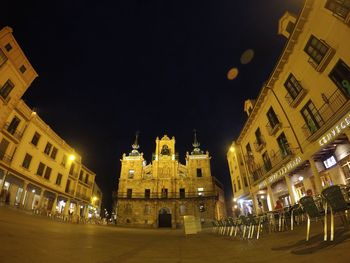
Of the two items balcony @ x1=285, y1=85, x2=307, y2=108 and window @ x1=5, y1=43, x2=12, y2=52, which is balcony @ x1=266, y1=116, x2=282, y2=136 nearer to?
balcony @ x1=285, y1=85, x2=307, y2=108

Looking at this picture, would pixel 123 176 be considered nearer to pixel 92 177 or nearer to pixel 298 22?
pixel 92 177

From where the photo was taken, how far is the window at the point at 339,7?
11.2 m

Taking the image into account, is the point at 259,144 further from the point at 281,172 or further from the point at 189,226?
the point at 189,226

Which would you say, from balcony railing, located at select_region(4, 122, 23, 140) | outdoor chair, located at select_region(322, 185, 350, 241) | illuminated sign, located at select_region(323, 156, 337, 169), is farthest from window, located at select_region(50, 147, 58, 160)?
outdoor chair, located at select_region(322, 185, 350, 241)

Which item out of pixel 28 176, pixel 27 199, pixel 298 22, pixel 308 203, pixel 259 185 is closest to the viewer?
pixel 308 203

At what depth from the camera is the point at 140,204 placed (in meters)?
44.4

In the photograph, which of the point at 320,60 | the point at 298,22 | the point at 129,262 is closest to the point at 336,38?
the point at 320,60

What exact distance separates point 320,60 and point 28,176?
1252 inches

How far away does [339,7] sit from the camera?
11586 millimetres

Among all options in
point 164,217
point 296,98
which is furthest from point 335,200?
point 164,217

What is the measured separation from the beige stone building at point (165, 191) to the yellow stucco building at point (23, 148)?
46.3 feet

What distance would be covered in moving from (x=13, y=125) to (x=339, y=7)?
102ft

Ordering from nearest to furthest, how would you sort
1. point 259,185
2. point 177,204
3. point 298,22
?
point 298,22 < point 259,185 < point 177,204

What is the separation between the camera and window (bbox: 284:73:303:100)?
51.4 ft
